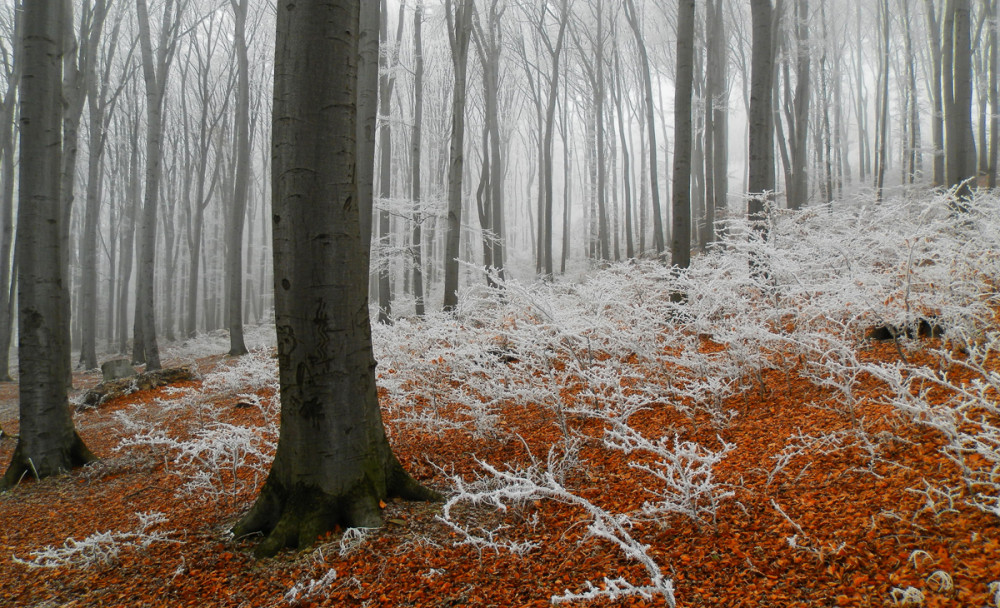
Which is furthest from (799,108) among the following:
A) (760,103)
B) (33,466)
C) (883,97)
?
(33,466)

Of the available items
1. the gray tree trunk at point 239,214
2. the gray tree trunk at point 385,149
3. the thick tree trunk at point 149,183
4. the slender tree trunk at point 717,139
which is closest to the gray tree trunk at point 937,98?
the slender tree trunk at point 717,139

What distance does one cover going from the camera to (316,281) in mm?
2684

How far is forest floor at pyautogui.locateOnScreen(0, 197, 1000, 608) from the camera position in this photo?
185 cm

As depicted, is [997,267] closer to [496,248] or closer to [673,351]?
[673,351]

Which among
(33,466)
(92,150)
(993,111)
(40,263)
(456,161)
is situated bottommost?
(33,466)

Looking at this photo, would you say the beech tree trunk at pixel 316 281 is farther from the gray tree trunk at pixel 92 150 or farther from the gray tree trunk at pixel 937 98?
the gray tree trunk at pixel 937 98

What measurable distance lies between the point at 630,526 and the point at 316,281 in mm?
1983

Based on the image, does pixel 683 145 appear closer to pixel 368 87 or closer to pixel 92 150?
pixel 368 87

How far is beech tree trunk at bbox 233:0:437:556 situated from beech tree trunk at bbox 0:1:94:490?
3.75 m

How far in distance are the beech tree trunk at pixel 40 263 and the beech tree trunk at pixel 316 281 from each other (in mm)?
3747

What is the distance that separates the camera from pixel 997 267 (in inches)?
122

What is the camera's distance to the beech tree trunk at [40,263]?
15.9 ft

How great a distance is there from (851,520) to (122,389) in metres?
11.1

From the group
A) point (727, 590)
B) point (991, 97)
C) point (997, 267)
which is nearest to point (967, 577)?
point (727, 590)
